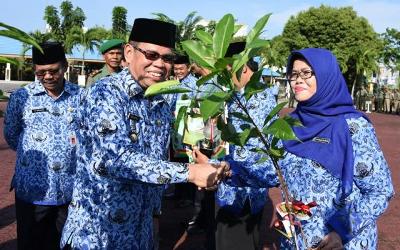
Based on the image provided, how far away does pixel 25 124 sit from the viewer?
355cm

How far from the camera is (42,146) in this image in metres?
3.49

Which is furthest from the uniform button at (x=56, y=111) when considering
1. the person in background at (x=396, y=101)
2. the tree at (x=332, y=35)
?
the tree at (x=332, y=35)

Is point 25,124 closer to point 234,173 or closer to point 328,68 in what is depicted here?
point 234,173

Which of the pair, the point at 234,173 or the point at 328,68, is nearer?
the point at 328,68

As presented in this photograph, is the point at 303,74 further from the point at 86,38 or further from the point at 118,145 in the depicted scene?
the point at 86,38

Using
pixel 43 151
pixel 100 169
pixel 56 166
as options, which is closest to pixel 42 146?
pixel 43 151

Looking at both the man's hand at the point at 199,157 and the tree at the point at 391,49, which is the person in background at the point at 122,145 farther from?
the tree at the point at 391,49

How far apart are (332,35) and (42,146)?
121 ft

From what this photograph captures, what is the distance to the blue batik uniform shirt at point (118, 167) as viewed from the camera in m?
2.05

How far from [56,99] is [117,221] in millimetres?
1642

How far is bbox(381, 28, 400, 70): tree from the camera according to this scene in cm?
3256

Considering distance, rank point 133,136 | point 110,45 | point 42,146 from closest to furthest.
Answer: point 133,136, point 42,146, point 110,45

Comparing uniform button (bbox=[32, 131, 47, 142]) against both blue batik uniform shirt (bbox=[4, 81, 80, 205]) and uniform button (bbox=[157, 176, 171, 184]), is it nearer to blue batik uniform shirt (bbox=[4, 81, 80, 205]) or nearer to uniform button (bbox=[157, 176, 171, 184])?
blue batik uniform shirt (bbox=[4, 81, 80, 205])

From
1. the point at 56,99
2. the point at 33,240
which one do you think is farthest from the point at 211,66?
the point at 33,240
